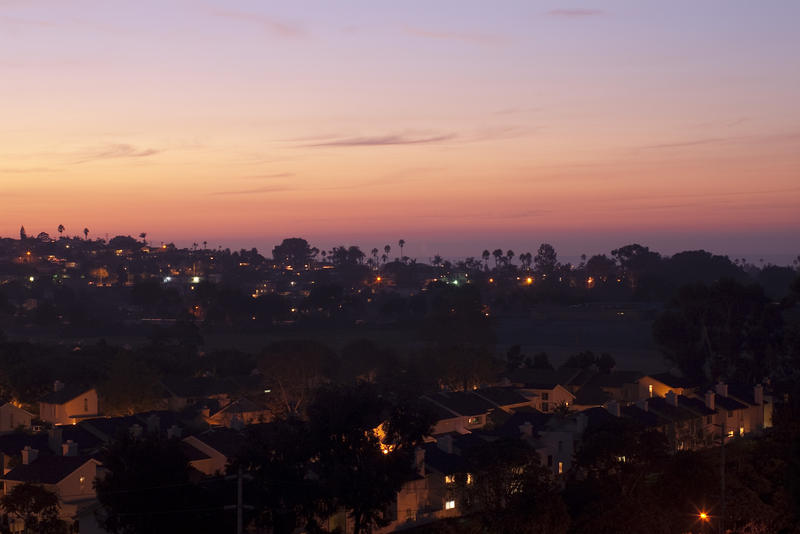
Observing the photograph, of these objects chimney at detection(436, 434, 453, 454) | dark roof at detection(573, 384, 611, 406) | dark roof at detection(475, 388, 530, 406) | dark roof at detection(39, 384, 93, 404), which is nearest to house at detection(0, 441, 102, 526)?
chimney at detection(436, 434, 453, 454)

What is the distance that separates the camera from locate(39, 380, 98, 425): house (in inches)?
2299

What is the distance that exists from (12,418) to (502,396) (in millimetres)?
29121

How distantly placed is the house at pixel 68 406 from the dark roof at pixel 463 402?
20335mm

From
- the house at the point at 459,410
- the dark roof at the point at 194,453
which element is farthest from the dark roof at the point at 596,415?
the dark roof at the point at 194,453

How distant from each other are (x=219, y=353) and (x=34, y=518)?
46.7m

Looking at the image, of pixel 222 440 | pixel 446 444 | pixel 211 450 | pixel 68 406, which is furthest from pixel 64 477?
pixel 68 406

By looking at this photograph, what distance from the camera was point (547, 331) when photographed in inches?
4724

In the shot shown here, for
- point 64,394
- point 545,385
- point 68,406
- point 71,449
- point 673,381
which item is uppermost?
point 71,449

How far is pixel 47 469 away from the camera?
3794 cm

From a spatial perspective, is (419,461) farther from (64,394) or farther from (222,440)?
(64,394)

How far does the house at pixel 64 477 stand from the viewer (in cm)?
3634

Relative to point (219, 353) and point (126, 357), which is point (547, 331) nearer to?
point (219, 353)

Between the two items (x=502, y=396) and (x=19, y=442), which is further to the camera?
(x=502, y=396)

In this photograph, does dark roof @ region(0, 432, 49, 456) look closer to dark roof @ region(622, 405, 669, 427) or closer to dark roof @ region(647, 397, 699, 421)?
dark roof @ region(622, 405, 669, 427)
